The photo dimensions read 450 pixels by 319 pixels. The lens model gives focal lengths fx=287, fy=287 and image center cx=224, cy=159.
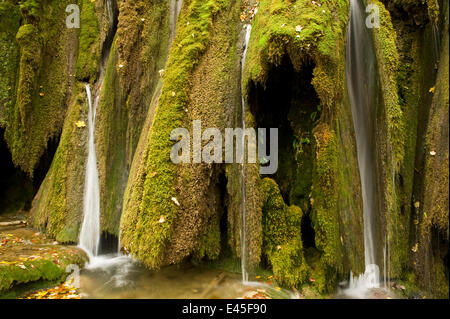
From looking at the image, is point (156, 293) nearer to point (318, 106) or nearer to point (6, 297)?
point (6, 297)

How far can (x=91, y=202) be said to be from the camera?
20.9 feet

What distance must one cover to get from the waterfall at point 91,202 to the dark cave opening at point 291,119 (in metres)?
3.89

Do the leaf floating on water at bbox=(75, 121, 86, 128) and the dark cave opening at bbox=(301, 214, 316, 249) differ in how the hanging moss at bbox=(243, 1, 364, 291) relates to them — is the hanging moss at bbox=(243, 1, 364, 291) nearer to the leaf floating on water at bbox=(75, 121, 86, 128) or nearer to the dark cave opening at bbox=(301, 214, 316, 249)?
the dark cave opening at bbox=(301, 214, 316, 249)

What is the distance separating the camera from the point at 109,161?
21.4 ft

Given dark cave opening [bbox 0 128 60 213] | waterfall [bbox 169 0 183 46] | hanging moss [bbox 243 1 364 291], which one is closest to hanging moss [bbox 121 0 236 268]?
hanging moss [bbox 243 1 364 291]

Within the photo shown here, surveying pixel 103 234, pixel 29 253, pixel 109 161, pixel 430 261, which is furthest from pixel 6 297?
pixel 430 261

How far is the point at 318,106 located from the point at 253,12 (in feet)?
7.61

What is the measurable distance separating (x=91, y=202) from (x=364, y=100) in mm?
5974

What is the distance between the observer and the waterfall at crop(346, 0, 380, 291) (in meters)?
5.01

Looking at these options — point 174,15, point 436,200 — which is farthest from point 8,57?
point 436,200

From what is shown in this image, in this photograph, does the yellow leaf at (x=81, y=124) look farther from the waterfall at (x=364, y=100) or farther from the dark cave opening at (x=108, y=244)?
the waterfall at (x=364, y=100)

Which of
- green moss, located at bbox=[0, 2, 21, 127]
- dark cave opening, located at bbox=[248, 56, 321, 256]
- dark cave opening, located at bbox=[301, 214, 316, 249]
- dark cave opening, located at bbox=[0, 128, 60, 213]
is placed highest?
green moss, located at bbox=[0, 2, 21, 127]

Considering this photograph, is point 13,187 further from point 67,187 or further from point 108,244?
point 108,244

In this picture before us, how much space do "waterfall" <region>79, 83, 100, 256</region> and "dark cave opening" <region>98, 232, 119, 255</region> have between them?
0.09 meters
